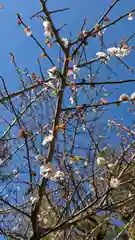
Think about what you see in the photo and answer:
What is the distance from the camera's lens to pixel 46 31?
2.16 meters

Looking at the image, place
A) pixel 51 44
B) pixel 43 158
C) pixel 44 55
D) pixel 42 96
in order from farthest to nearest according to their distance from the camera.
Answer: pixel 42 96
pixel 51 44
pixel 44 55
pixel 43 158

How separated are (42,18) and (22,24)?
0.56ft

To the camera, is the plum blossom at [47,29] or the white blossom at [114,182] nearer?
the white blossom at [114,182]

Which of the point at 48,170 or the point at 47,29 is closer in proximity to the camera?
the point at 48,170

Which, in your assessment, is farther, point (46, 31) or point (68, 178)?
point (68, 178)

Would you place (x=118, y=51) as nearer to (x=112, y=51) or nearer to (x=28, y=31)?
(x=112, y=51)

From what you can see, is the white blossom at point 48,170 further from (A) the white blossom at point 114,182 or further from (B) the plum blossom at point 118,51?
(B) the plum blossom at point 118,51

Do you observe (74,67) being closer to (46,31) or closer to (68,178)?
(46,31)

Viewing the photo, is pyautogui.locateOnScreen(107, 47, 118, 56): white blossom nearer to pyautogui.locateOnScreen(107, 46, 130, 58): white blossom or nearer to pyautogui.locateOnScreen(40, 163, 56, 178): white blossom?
pyautogui.locateOnScreen(107, 46, 130, 58): white blossom

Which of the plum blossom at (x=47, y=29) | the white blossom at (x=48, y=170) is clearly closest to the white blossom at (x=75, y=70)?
the plum blossom at (x=47, y=29)

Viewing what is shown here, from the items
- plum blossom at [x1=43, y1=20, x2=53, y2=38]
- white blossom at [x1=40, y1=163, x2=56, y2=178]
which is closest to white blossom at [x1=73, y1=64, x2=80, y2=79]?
plum blossom at [x1=43, y1=20, x2=53, y2=38]

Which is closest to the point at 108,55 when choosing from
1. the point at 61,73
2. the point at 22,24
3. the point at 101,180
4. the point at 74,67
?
the point at 74,67

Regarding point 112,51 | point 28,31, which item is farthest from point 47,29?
point 112,51

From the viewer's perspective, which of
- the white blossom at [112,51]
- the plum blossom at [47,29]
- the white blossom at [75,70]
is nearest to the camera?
the plum blossom at [47,29]
